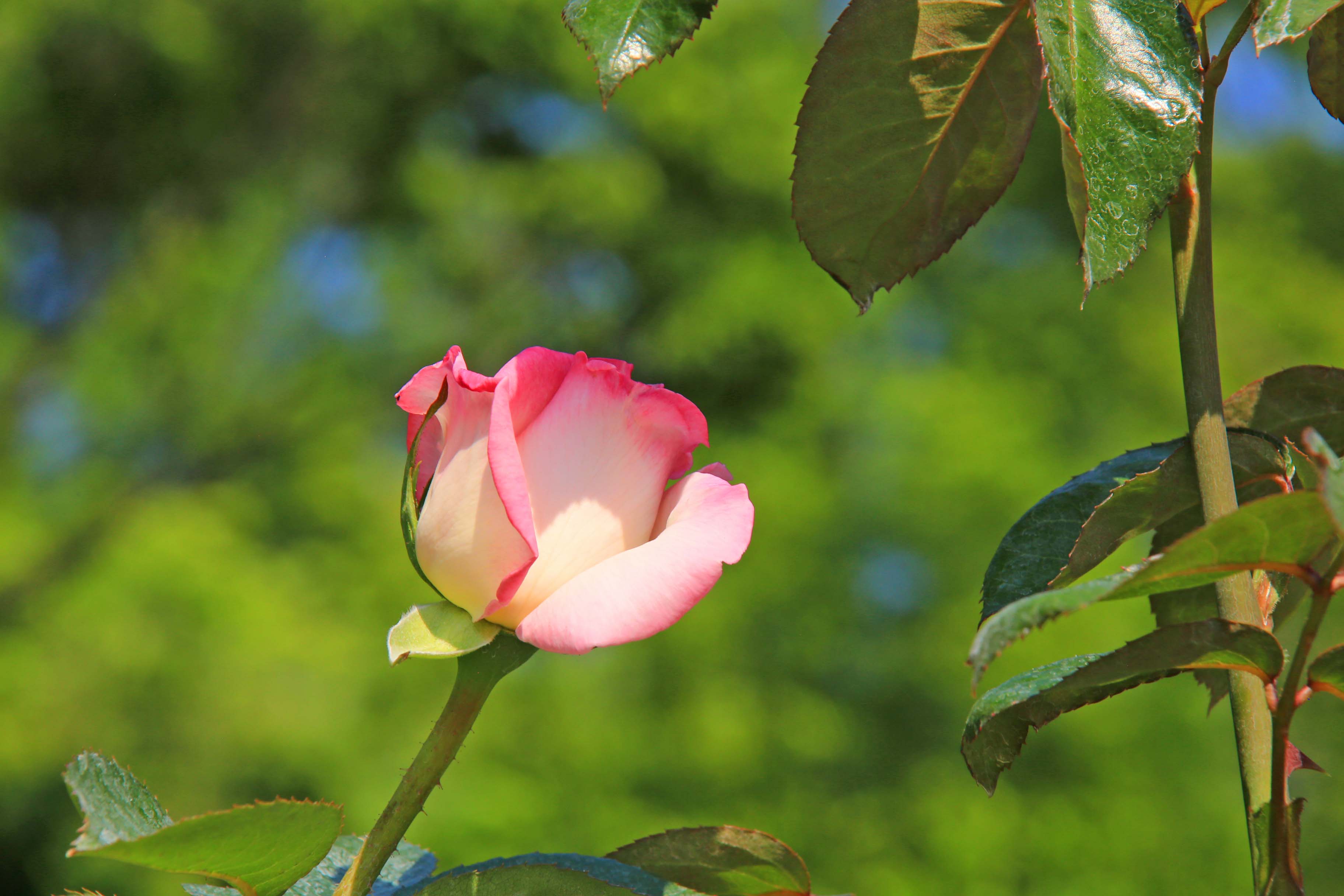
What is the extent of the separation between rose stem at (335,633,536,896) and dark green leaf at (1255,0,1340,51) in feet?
0.77

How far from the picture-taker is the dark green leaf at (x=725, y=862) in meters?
0.32

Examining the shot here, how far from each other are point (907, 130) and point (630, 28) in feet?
0.31

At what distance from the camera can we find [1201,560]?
0.70 feet

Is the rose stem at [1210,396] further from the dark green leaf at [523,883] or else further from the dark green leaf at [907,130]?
the dark green leaf at [523,883]

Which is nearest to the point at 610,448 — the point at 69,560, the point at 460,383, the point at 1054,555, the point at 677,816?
the point at 460,383

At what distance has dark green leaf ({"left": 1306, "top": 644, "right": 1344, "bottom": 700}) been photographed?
10.2 inches

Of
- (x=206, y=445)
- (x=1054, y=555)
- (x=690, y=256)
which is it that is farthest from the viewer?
(x=690, y=256)

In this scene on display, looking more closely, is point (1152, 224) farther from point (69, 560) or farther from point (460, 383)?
point (69, 560)

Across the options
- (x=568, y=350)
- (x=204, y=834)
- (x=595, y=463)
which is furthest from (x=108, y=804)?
(x=568, y=350)

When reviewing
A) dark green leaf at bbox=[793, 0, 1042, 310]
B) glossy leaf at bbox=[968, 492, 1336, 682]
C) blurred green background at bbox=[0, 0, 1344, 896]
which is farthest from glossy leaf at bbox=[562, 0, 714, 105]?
blurred green background at bbox=[0, 0, 1344, 896]

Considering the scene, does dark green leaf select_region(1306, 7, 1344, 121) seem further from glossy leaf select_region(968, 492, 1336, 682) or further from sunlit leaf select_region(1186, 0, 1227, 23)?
glossy leaf select_region(968, 492, 1336, 682)

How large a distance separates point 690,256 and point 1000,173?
146 inches

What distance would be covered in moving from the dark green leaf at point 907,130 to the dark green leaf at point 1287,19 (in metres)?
0.08

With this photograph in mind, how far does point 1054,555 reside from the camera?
0.33 m
